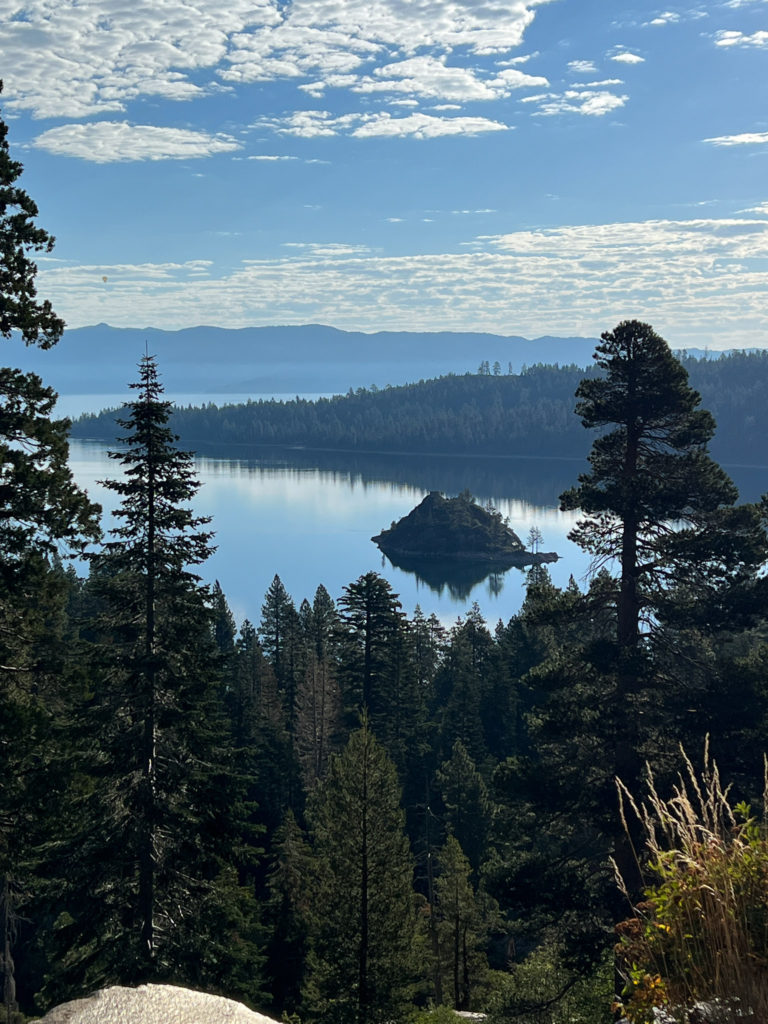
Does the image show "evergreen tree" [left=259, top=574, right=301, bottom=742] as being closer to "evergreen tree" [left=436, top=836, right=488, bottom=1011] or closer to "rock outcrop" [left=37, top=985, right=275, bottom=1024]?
"evergreen tree" [left=436, top=836, right=488, bottom=1011]

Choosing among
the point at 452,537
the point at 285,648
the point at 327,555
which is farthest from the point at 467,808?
the point at 452,537

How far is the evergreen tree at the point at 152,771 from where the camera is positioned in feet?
46.6

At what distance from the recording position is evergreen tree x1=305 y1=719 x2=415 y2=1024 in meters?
20.7

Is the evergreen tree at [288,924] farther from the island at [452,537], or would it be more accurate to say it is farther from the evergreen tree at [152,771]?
the island at [452,537]

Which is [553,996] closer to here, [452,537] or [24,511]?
[24,511]

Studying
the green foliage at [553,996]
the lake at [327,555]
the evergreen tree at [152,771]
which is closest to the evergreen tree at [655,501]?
Answer: the green foliage at [553,996]

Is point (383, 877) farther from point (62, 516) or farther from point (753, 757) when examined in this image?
point (62, 516)

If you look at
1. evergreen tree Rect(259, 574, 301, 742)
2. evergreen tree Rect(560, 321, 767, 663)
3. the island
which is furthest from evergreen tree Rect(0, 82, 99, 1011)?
the island

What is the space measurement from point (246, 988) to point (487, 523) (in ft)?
451

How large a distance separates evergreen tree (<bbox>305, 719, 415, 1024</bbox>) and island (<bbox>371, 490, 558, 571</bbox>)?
12392cm

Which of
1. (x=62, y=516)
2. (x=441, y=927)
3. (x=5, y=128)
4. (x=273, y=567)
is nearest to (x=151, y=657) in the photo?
(x=62, y=516)

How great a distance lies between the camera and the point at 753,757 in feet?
50.4

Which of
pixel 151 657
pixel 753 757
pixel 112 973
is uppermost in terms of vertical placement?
pixel 151 657

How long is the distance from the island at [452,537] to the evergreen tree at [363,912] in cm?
12392
